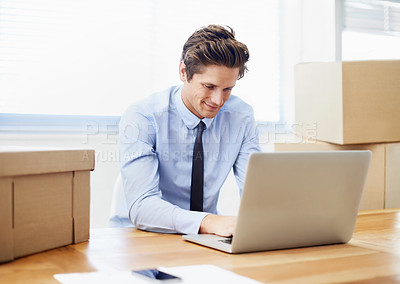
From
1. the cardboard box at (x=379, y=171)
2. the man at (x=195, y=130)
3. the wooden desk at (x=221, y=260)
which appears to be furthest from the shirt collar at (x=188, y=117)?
the wooden desk at (x=221, y=260)

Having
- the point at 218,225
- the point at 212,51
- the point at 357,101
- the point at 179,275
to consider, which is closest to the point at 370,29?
the point at 357,101

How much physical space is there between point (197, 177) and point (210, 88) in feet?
1.05

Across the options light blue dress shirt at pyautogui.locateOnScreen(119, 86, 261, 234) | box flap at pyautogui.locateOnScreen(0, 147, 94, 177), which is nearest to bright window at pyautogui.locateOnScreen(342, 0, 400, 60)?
light blue dress shirt at pyautogui.locateOnScreen(119, 86, 261, 234)

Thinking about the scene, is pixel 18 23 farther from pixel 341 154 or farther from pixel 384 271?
pixel 384 271

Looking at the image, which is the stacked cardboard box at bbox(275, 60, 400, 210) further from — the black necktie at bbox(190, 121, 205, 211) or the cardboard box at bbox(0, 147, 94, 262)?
the cardboard box at bbox(0, 147, 94, 262)

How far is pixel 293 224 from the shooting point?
1.03m

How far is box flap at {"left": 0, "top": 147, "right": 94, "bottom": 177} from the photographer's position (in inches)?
36.5

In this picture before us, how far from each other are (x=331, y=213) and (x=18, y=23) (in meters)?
1.97

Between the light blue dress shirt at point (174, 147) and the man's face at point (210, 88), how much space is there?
52 millimetres

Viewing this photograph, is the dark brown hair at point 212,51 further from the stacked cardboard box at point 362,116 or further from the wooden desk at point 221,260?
the wooden desk at point 221,260

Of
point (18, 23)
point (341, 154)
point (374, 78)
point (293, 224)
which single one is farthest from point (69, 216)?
point (18, 23)

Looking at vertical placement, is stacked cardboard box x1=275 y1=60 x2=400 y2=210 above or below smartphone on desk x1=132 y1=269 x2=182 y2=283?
above

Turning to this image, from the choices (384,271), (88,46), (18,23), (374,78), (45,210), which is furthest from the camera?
(88,46)

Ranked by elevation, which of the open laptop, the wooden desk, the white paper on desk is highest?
the open laptop
